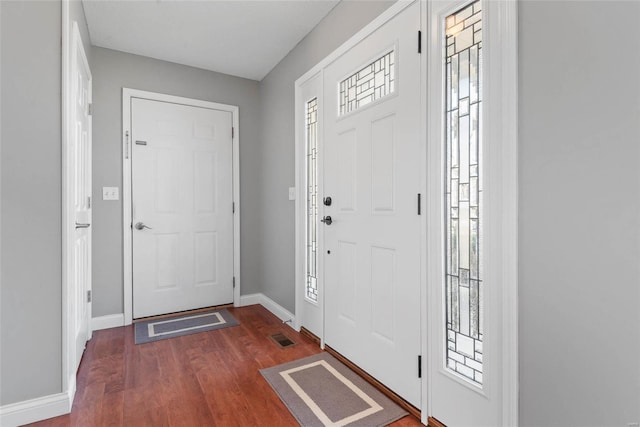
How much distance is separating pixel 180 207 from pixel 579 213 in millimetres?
3095

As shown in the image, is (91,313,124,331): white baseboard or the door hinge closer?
(91,313,124,331): white baseboard

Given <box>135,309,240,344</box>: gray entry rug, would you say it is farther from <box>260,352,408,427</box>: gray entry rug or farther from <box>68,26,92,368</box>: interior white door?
<box>260,352,408,427</box>: gray entry rug

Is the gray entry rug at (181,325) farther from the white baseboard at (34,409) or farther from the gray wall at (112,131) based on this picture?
the white baseboard at (34,409)

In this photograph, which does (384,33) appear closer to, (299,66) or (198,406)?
(299,66)

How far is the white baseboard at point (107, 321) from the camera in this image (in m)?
2.85

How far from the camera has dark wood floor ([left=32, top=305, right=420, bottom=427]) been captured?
1.67 m

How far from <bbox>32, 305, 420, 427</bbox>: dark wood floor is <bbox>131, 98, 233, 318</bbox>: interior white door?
552mm

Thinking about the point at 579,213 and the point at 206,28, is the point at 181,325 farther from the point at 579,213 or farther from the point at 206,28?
the point at 579,213

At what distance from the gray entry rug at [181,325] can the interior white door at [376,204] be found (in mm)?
1156

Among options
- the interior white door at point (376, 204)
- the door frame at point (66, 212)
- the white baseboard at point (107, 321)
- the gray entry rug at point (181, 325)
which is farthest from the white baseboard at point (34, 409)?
→ the interior white door at point (376, 204)

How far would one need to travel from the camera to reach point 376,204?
6.35 ft

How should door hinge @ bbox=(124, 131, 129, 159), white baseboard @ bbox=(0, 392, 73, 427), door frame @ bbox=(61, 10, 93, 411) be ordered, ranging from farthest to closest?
1. door hinge @ bbox=(124, 131, 129, 159)
2. door frame @ bbox=(61, 10, 93, 411)
3. white baseboard @ bbox=(0, 392, 73, 427)

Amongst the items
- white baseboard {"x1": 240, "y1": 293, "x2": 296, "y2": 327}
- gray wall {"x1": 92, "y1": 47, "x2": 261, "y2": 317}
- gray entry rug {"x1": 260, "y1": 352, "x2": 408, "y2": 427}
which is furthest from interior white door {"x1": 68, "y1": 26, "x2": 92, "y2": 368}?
white baseboard {"x1": 240, "y1": 293, "x2": 296, "y2": 327}

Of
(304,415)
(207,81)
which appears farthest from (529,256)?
(207,81)
